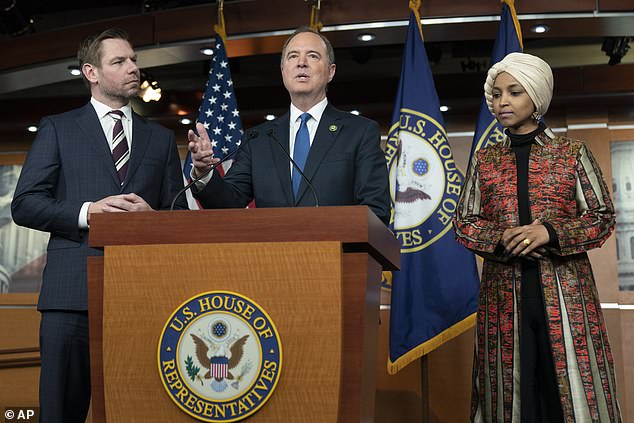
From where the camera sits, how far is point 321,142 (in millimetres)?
2502

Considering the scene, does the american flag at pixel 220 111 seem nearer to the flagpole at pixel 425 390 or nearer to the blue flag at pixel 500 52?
the blue flag at pixel 500 52

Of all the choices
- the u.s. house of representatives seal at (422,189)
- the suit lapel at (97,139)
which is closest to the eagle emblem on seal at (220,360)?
the suit lapel at (97,139)

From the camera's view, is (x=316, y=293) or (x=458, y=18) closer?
(x=316, y=293)

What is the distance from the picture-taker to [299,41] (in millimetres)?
2688

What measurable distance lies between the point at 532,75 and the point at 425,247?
1.35m

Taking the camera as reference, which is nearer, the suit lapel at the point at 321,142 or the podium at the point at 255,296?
the podium at the point at 255,296

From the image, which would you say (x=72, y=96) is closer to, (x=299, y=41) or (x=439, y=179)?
(x=439, y=179)

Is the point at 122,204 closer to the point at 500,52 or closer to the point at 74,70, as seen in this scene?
the point at 500,52

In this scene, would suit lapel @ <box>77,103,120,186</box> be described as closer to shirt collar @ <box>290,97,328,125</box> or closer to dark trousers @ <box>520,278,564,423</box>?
shirt collar @ <box>290,97,328,125</box>

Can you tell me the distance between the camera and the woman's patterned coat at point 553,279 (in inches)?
102

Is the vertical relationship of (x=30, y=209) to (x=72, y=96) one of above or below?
below

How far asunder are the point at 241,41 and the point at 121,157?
82.5 inches

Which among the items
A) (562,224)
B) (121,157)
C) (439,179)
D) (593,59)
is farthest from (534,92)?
(593,59)

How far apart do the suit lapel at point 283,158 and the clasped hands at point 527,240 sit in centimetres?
78
